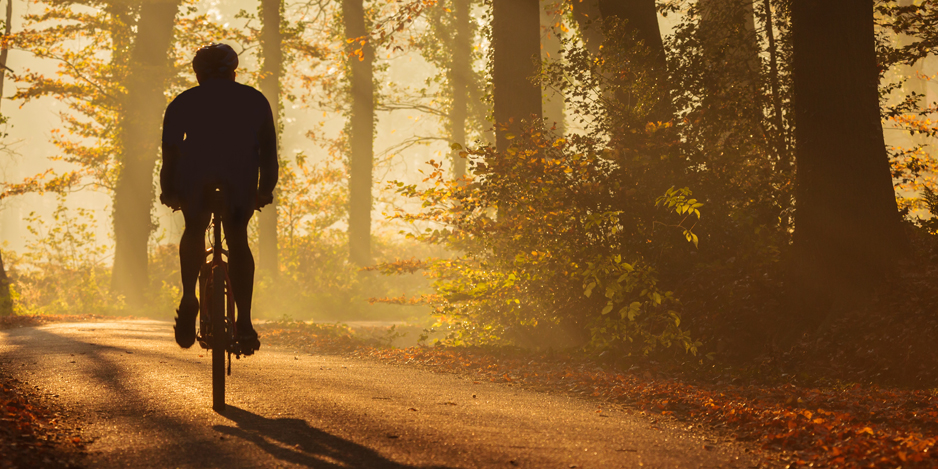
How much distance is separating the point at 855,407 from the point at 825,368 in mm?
1751

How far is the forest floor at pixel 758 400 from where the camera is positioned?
4602mm

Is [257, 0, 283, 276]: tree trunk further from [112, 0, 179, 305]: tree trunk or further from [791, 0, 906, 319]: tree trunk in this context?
[791, 0, 906, 319]: tree trunk

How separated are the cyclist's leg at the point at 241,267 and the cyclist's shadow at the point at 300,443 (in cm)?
68

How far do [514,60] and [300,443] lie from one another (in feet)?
31.7

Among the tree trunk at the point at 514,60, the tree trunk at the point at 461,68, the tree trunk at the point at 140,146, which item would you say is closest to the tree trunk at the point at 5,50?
the tree trunk at the point at 140,146

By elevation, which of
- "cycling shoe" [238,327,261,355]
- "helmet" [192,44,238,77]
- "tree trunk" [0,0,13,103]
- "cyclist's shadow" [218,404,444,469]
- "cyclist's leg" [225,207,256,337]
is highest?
"tree trunk" [0,0,13,103]

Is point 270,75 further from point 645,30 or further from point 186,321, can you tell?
point 186,321

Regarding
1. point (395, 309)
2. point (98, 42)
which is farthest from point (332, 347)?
point (98, 42)

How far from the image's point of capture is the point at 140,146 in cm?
2500

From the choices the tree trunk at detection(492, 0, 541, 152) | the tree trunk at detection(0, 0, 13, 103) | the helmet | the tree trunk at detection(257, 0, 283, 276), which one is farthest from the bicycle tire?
the tree trunk at detection(257, 0, 283, 276)

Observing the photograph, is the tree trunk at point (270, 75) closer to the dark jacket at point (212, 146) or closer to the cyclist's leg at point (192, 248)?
the cyclist's leg at point (192, 248)

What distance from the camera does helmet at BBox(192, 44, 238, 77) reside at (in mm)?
5648

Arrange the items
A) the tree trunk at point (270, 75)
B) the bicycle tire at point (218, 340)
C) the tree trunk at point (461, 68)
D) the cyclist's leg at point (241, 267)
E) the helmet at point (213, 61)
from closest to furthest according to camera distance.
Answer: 1. the bicycle tire at point (218, 340)
2. the cyclist's leg at point (241, 267)
3. the helmet at point (213, 61)
4. the tree trunk at point (270, 75)
5. the tree trunk at point (461, 68)

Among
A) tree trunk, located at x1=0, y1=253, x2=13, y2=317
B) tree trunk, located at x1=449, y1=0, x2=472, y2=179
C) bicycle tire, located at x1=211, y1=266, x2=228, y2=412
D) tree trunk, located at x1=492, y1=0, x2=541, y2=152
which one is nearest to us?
bicycle tire, located at x1=211, y1=266, x2=228, y2=412
